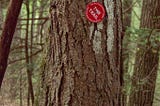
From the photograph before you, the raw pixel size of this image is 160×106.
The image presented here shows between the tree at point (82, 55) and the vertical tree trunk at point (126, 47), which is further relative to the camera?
the vertical tree trunk at point (126, 47)

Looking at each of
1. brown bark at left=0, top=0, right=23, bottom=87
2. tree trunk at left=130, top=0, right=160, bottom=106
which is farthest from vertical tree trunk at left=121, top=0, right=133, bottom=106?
brown bark at left=0, top=0, right=23, bottom=87

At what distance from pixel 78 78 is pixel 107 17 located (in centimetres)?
48

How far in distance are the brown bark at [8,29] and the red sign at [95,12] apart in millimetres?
1017

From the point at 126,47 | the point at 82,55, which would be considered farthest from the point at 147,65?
the point at 82,55

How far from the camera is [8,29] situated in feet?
10.8

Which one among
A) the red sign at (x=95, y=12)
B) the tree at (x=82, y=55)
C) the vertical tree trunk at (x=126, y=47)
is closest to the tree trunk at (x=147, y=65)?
the vertical tree trunk at (x=126, y=47)

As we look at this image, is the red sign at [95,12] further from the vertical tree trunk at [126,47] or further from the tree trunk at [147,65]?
the tree trunk at [147,65]

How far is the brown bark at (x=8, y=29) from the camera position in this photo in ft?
10.5

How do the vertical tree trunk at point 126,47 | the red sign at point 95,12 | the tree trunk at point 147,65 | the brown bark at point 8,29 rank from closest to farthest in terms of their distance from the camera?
the red sign at point 95,12 < the brown bark at point 8,29 < the vertical tree trunk at point 126,47 < the tree trunk at point 147,65

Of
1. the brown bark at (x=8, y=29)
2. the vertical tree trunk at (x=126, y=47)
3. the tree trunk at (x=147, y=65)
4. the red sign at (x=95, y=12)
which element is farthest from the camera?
the tree trunk at (x=147, y=65)

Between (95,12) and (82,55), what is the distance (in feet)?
1.03

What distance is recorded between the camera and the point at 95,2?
232cm

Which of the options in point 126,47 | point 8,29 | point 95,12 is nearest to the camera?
point 95,12

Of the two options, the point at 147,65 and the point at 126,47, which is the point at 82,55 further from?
the point at 147,65
